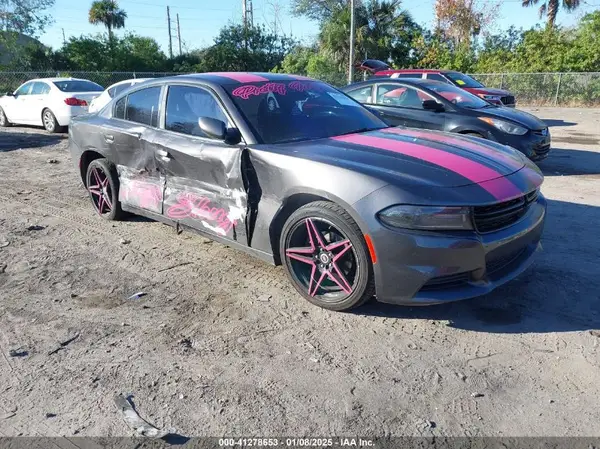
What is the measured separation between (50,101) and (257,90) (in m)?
11.1

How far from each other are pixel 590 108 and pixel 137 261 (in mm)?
24744

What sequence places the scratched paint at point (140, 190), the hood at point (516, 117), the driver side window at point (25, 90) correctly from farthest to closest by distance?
the driver side window at point (25, 90) < the hood at point (516, 117) < the scratched paint at point (140, 190)

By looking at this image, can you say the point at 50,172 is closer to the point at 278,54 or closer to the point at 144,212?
the point at 144,212

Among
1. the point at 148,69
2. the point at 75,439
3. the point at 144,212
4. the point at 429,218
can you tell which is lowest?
the point at 75,439

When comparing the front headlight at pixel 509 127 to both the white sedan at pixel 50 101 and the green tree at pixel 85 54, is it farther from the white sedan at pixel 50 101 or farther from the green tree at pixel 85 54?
the green tree at pixel 85 54

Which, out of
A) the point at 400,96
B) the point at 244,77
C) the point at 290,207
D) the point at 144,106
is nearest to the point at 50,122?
the point at 400,96

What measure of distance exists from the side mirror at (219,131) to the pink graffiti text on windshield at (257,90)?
402 mm

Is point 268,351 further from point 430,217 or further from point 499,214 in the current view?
point 499,214

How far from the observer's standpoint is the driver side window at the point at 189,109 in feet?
13.3

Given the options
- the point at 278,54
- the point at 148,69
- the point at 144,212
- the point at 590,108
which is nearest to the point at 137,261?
the point at 144,212

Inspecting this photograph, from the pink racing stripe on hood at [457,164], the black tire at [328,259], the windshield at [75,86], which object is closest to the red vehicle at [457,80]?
the windshield at [75,86]

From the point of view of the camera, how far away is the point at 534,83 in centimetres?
2569

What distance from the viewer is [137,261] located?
4.49 m

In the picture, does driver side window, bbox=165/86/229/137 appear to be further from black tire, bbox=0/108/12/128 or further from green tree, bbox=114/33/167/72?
green tree, bbox=114/33/167/72
